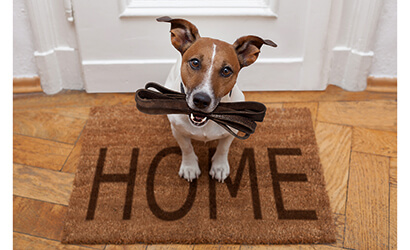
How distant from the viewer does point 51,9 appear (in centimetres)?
183

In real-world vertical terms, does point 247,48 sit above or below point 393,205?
above

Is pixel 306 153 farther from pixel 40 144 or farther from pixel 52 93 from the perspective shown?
pixel 52 93

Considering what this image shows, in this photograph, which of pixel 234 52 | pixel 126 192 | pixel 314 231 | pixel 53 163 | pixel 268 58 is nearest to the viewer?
pixel 234 52

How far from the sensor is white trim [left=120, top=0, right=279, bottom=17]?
181 cm

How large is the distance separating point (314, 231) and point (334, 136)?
1.81 ft

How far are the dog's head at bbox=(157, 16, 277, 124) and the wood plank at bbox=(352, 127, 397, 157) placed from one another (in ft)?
2.59

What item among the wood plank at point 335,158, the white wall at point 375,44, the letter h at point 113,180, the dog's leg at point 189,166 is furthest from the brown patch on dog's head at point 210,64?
the white wall at point 375,44

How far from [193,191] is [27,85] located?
1099 mm

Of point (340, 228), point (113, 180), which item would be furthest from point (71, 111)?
point (340, 228)

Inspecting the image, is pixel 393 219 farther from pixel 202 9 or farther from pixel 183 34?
pixel 202 9

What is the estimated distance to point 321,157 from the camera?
1.72 meters

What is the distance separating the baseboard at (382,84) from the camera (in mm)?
2062

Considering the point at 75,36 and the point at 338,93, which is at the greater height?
the point at 75,36

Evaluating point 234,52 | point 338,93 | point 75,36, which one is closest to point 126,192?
point 234,52
